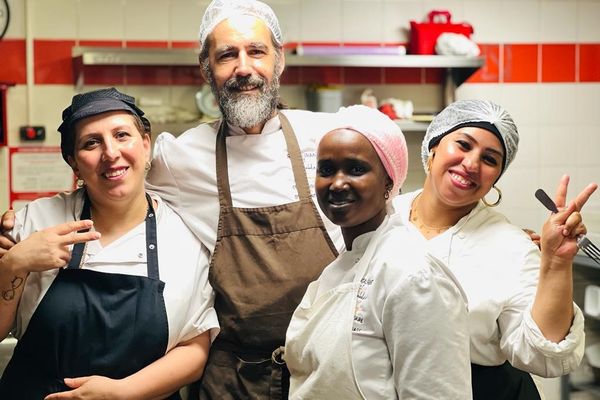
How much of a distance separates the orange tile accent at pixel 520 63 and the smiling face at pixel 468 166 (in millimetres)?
2221

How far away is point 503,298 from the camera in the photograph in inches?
67.0

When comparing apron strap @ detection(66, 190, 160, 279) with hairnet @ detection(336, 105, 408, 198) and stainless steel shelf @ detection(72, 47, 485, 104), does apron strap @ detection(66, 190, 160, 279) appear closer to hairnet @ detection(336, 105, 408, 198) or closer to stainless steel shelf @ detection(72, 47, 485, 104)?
hairnet @ detection(336, 105, 408, 198)

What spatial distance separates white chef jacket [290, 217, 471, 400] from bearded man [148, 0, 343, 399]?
45 cm

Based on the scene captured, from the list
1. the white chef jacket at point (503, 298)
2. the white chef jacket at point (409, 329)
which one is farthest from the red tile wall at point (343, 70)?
the white chef jacket at point (409, 329)

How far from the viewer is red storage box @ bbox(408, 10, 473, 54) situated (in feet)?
12.0

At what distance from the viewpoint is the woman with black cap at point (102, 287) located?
5.61 ft

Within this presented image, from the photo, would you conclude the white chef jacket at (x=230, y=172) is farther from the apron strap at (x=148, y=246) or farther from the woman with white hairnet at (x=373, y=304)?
the woman with white hairnet at (x=373, y=304)

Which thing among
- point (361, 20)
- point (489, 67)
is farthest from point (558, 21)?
point (361, 20)

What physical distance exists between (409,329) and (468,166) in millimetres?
614

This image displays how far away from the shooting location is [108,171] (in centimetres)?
178

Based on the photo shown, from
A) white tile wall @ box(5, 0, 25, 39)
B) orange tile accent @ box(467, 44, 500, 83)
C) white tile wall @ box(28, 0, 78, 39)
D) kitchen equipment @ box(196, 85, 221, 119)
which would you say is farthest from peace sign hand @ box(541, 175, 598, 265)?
white tile wall @ box(5, 0, 25, 39)

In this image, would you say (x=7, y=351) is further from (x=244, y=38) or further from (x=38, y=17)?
(x=38, y=17)

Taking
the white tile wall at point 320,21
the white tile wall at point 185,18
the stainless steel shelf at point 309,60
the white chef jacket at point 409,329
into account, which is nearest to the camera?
the white chef jacket at point 409,329

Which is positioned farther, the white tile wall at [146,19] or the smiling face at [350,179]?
the white tile wall at [146,19]
